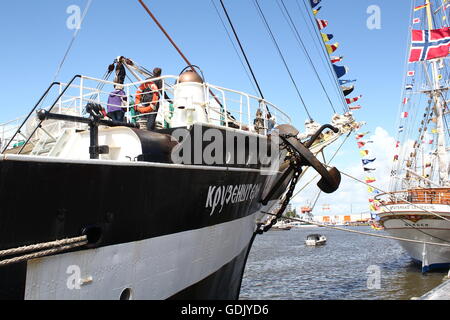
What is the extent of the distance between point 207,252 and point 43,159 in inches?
139

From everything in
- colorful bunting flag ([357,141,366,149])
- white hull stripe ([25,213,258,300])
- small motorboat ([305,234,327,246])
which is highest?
colorful bunting flag ([357,141,366,149])

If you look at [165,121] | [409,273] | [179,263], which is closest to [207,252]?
[179,263]

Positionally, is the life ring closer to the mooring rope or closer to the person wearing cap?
the person wearing cap

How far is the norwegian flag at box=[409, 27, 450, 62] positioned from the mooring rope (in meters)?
22.7

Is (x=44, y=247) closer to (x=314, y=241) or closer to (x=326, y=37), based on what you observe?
(x=326, y=37)

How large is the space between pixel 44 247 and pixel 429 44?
23.9 metres

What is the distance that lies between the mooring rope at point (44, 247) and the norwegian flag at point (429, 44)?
22749 mm

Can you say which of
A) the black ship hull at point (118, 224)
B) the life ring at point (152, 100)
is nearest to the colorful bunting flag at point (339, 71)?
the black ship hull at point (118, 224)

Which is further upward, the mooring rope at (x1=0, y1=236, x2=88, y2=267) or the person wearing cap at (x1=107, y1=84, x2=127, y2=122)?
the person wearing cap at (x1=107, y1=84, x2=127, y2=122)

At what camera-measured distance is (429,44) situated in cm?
2220

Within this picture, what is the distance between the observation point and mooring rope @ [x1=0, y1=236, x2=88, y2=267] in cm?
351

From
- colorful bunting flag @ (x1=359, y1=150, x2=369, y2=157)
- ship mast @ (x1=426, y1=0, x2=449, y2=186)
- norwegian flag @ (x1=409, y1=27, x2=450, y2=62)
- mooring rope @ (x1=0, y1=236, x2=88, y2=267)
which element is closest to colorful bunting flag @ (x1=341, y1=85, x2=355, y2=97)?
colorful bunting flag @ (x1=359, y1=150, x2=369, y2=157)

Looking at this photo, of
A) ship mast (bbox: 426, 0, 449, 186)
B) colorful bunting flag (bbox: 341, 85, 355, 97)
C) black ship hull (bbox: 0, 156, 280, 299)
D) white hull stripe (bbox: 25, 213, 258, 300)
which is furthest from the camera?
ship mast (bbox: 426, 0, 449, 186)
